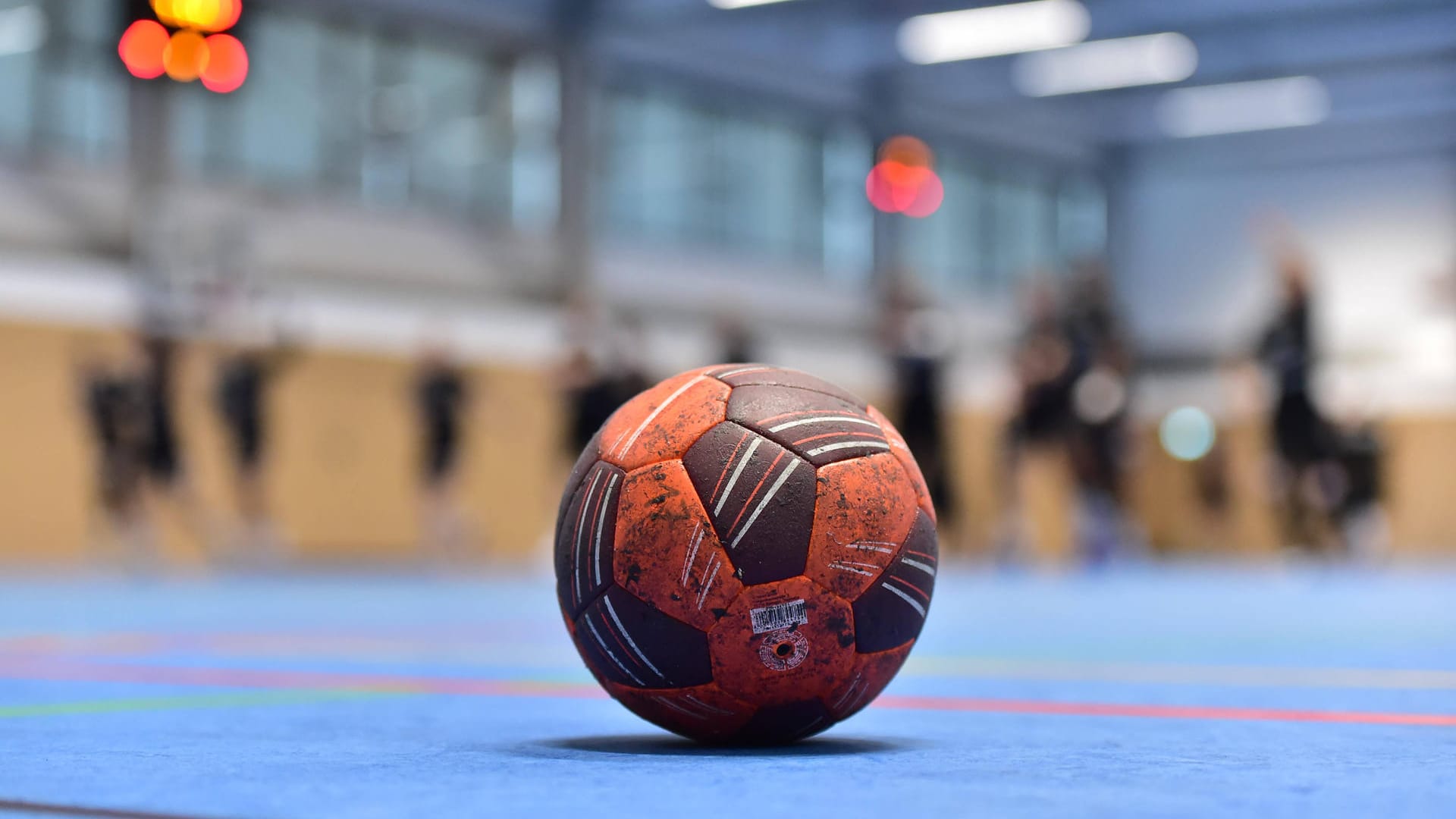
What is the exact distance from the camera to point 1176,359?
28328 mm

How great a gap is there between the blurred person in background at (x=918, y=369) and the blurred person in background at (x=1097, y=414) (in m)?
1.01

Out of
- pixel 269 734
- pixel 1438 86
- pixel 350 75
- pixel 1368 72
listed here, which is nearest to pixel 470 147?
pixel 350 75

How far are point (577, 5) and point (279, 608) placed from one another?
1370 centimetres

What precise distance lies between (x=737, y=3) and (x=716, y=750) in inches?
688

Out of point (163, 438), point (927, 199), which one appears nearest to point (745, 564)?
point (163, 438)

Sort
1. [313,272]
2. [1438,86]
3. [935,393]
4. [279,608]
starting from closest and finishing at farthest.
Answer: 1. [279,608]
2. [935,393]
3. [313,272]
4. [1438,86]

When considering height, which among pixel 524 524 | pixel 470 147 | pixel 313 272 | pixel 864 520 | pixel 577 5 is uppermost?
pixel 577 5

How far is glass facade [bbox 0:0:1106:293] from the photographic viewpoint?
52.5ft

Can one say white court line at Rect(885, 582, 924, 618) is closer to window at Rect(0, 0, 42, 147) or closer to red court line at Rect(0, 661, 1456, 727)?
red court line at Rect(0, 661, 1456, 727)

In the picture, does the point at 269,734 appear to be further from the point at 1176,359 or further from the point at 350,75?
the point at 1176,359

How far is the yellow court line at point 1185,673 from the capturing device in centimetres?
375

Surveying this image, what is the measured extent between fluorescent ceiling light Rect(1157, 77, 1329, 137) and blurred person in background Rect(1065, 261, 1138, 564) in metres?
12.4

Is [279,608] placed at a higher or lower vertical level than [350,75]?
lower

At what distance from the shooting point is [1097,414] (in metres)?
11.8
